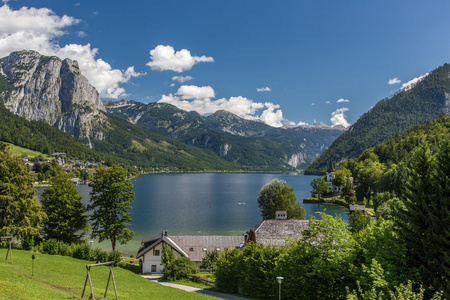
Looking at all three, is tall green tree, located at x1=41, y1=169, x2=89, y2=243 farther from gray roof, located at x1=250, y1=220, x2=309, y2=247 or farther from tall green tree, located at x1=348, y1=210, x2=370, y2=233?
tall green tree, located at x1=348, y1=210, x2=370, y2=233

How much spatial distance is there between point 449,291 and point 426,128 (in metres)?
153

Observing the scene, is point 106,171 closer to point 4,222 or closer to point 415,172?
point 4,222

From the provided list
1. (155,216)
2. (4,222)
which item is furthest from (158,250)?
(155,216)

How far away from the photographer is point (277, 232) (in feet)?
129

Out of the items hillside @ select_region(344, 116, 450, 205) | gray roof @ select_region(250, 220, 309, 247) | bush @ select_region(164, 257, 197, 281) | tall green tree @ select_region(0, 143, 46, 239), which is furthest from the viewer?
hillside @ select_region(344, 116, 450, 205)

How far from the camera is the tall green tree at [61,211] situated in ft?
130

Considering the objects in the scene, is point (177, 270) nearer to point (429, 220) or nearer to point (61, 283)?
point (61, 283)

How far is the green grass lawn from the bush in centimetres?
530

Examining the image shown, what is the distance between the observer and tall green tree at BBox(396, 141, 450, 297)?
17375 mm

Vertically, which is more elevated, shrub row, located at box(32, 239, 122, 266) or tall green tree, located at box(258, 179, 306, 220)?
tall green tree, located at box(258, 179, 306, 220)

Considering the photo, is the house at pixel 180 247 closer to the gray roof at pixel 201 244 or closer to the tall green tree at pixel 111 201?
the gray roof at pixel 201 244

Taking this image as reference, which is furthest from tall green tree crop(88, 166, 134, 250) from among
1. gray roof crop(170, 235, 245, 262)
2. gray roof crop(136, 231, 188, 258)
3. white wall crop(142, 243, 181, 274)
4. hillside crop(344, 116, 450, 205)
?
hillside crop(344, 116, 450, 205)

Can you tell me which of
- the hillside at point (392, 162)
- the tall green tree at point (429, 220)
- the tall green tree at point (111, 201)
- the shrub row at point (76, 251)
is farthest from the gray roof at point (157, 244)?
the hillside at point (392, 162)

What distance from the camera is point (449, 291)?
16.2 m
